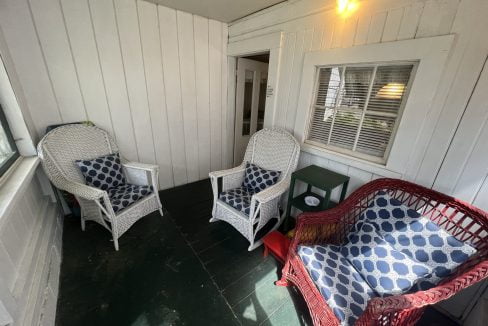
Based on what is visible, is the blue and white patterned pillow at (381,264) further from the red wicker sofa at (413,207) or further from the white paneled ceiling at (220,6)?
the white paneled ceiling at (220,6)

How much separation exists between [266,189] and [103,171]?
1.59 metres

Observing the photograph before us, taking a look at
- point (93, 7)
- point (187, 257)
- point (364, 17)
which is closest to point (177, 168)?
point (187, 257)

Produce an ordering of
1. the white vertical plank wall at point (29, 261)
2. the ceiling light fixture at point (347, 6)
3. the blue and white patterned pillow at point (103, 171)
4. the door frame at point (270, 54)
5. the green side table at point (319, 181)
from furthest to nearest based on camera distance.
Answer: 1. the door frame at point (270, 54)
2. the blue and white patterned pillow at point (103, 171)
3. the green side table at point (319, 181)
4. the ceiling light fixture at point (347, 6)
5. the white vertical plank wall at point (29, 261)

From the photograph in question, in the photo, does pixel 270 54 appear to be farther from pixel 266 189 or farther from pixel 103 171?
pixel 103 171

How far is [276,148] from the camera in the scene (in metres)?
2.04

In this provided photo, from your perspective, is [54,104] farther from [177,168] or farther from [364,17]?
[364,17]

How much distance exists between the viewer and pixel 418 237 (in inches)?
42.6

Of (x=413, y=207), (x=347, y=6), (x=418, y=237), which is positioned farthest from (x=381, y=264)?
(x=347, y=6)

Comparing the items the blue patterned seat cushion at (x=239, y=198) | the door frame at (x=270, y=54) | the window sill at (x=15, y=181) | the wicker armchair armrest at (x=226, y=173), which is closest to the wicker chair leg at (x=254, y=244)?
the blue patterned seat cushion at (x=239, y=198)

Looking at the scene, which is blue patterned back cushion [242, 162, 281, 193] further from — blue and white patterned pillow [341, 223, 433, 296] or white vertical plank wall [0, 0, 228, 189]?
white vertical plank wall [0, 0, 228, 189]

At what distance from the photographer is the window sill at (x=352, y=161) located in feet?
4.85

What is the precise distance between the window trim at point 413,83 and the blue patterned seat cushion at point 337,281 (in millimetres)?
779

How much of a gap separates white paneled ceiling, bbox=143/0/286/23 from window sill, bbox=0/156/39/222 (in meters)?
1.95

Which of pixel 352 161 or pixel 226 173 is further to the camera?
pixel 226 173
